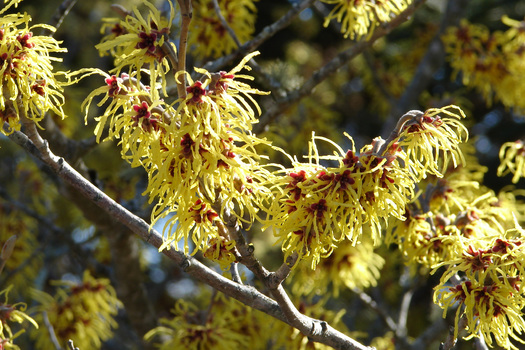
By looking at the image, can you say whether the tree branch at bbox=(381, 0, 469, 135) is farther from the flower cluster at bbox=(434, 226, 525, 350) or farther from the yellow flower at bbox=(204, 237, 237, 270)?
the yellow flower at bbox=(204, 237, 237, 270)

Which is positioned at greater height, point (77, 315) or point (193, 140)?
point (193, 140)

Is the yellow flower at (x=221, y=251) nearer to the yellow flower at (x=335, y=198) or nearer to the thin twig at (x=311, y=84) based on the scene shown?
the yellow flower at (x=335, y=198)

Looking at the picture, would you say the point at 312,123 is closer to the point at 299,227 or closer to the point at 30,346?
the point at 30,346

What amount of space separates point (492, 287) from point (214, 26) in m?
2.20

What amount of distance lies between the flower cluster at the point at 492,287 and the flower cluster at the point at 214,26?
1992 millimetres

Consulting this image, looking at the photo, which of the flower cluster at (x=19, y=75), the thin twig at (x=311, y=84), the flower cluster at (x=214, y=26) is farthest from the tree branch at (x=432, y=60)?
the flower cluster at (x=19, y=75)

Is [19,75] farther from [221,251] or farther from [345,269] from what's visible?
[345,269]

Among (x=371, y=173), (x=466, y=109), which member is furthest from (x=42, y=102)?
(x=466, y=109)

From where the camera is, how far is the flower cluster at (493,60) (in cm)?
396

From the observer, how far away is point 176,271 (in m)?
5.82

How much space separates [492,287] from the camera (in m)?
1.93

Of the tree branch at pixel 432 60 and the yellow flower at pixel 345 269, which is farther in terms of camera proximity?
the tree branch at pixel 432 60

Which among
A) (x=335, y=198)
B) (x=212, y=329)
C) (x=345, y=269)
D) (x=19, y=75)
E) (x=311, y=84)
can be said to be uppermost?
(x=19, y=75)

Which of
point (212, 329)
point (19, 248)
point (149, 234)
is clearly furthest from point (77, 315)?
point (149, 234)
